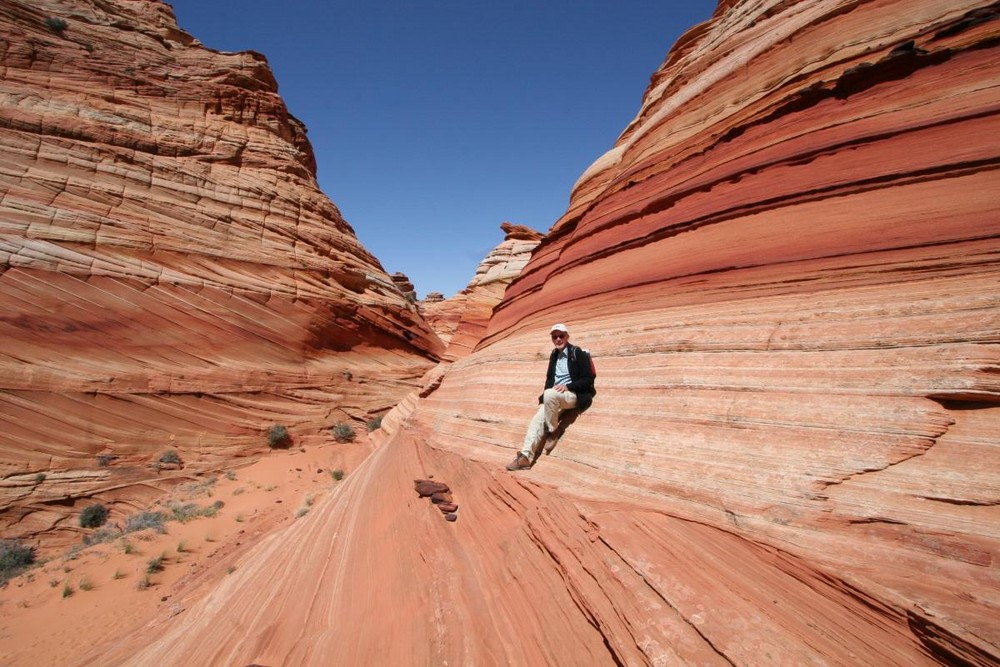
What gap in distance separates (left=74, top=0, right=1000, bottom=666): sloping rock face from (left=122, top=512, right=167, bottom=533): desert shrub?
13.8 ft

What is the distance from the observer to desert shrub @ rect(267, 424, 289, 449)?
13891mm

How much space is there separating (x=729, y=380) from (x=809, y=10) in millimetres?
5727

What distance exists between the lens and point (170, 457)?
11906mm

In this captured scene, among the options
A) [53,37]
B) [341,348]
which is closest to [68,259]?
[341,348]

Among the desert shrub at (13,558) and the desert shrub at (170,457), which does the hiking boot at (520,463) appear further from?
the desert shrub at (170,457)

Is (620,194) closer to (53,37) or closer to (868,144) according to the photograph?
(868,144)

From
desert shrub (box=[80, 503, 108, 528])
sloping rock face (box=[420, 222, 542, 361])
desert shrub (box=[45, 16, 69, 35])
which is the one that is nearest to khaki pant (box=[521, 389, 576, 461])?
desert shrub (box=[80, 503, 108, 528])

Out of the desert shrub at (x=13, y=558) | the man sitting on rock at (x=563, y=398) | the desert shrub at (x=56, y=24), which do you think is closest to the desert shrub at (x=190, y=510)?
the desert shrub at (x=13, y=558)

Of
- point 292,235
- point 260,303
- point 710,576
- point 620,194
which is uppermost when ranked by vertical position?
point 292,235

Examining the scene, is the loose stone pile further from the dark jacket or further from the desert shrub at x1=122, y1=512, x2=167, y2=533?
the desert shrub at x1=122, y1=512, x2=167, y2=533

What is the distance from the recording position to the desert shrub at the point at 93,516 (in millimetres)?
9890

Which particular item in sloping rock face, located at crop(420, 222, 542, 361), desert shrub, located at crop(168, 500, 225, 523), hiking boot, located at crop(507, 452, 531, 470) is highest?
sloping rock face, located at crop(420, 222, 542, 361)

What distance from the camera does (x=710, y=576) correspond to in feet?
8.27

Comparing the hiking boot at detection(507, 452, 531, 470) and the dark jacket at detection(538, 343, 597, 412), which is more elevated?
the dark jacket at detection(538, 343, 597, 412)
